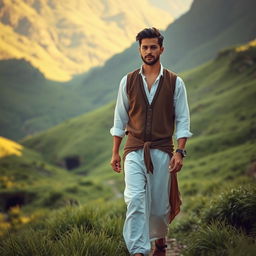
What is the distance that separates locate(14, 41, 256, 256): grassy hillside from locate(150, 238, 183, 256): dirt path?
167 millimetres

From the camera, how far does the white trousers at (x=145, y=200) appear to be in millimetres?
5047

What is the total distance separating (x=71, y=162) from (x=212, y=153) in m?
51.4

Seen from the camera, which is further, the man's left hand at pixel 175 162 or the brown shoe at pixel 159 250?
the brown shoe at pixel 159 250

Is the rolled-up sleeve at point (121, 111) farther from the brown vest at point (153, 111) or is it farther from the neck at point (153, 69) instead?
the neck at point (153, 69)

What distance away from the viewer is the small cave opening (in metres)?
94.4

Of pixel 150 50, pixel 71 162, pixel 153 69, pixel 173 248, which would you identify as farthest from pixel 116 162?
pixel 71 162

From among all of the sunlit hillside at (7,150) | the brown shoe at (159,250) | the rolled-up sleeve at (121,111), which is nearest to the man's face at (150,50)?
the rolled-up sleeve at (121,111)

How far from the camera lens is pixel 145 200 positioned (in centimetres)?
533

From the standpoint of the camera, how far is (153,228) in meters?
5.58

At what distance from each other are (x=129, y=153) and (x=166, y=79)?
1.22 metres

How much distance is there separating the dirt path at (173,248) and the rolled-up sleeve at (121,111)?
2.55m

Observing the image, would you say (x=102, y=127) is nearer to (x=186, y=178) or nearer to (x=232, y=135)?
(x=232, y=135)

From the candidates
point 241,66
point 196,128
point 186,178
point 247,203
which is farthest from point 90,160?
point 247,203

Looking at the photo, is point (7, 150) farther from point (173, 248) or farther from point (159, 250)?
point (159, 250)
